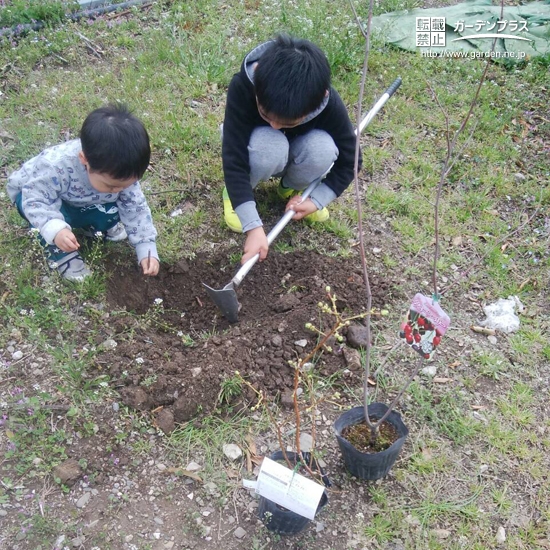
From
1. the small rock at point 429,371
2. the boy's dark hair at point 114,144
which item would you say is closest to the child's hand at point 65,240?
the boy's dark hair at point 114,144

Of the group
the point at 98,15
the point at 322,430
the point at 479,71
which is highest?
the point at 98,15

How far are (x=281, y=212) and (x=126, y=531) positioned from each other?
1.88 meters

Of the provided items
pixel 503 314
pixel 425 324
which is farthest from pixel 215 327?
pixel 503 314

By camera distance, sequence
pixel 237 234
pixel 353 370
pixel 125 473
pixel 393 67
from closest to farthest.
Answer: pixel 125 473 → pixel 353 370 → pixel 237 234 → pixel 393 67

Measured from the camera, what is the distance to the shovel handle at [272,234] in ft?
8.45

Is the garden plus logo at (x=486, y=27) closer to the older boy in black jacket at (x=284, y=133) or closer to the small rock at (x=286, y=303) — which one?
the older boy in black jacket at (x=284, y=133)

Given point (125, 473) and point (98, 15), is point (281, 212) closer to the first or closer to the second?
point (125, 473)

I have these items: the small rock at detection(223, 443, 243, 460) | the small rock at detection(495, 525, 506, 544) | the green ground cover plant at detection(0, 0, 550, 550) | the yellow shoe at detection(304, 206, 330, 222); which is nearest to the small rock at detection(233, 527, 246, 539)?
the green ground cover plant at detection(0, 0, 550, 550)

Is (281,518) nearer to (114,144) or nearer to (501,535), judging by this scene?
(501,535)

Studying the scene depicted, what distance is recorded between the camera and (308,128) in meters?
2.84

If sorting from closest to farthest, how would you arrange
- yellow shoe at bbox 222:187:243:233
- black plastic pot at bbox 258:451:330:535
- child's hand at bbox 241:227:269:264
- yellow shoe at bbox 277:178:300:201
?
black plastic pot at bbox 258:451:330:535
child's hand at bbox 241:227:269:264
yellow shoe at bbox 222:187:243:233
yellow shoe at bbox 277:178:300:201

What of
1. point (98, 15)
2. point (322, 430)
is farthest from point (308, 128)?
point (98, 15)

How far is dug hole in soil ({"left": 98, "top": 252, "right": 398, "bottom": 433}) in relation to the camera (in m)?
2.34

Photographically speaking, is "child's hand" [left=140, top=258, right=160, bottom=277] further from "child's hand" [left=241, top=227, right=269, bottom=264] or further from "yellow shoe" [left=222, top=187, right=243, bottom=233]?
"yellow shoe" [left=222, top=187, right=243, bottom=233]
